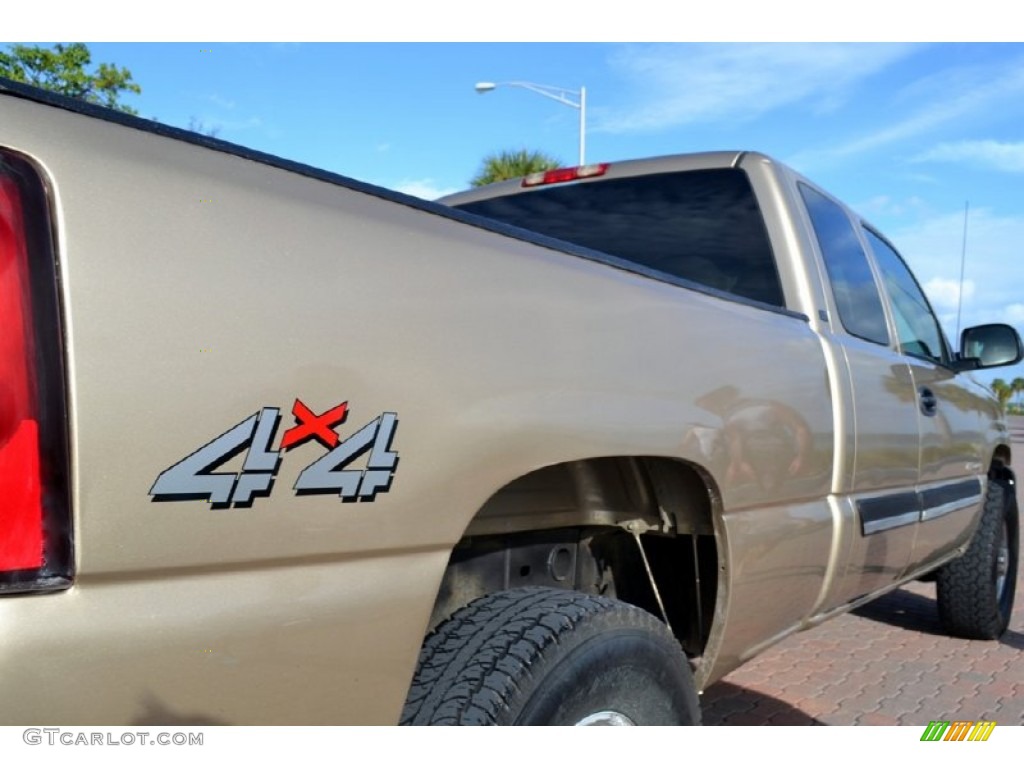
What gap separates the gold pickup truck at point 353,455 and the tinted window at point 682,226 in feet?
1.52

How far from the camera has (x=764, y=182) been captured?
2961 millimetres

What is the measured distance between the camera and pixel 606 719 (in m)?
1.70

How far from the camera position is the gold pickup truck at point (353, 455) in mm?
1035

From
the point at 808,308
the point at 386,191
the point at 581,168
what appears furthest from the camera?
the point at 581,168

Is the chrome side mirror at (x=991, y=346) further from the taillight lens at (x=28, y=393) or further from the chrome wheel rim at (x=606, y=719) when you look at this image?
the taillight lens at (x=28, y=393)

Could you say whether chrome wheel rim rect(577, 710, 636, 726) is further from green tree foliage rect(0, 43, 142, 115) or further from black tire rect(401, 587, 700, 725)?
green tree foliage rect(0, 43, 142, 115)

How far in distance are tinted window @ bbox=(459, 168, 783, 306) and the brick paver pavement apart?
1727 millimetres

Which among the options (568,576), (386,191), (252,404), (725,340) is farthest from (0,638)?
(725,340)

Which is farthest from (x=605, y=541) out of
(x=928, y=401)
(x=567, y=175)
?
(x=928, y=401)

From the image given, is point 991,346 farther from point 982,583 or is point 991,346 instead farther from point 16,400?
point 16,400

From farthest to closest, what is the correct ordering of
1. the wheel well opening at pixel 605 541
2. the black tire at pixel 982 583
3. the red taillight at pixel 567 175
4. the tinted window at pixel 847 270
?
1. the black tire at pixel 982 583
2. the red taillight at pixel 567 175
3. the tinted window at pixel 847 270
4. the wheel well opening at pixel 605 541

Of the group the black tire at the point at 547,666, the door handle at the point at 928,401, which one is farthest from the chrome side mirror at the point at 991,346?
the black tire at the point at 547,666

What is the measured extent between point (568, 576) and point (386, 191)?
1122 millimetres
